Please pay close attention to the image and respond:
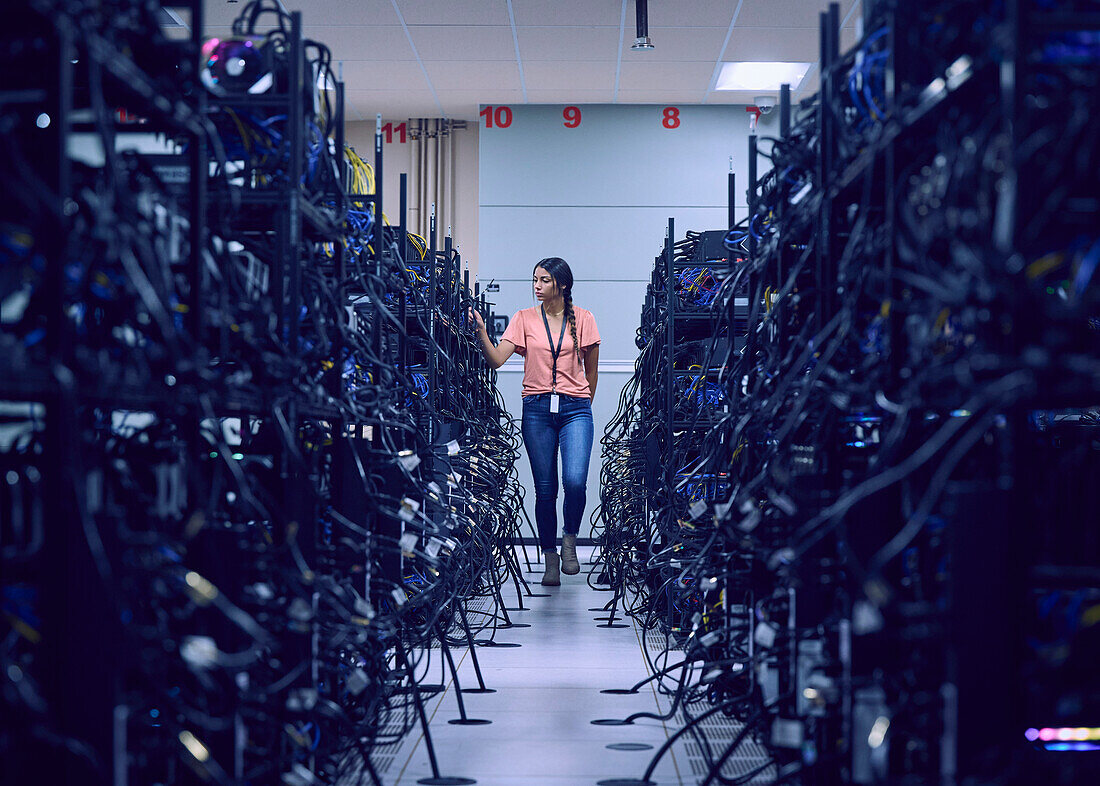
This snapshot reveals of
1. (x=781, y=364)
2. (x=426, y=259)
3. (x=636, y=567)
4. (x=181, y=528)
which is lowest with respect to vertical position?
(x=636, y=567)

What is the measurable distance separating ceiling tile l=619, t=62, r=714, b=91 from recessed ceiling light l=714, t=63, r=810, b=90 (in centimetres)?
12

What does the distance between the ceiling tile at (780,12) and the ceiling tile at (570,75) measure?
1050 millimetres

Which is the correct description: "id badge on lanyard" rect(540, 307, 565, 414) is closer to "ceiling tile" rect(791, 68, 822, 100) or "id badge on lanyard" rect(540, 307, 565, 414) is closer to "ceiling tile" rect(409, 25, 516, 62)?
"ceiling tile" rect(409, 25, 516, 62)

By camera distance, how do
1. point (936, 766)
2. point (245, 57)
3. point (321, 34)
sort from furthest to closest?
point (321, 34), point (245, 57), point (936, 766)

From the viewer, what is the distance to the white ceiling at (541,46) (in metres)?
5.70

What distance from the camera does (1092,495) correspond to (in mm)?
1577

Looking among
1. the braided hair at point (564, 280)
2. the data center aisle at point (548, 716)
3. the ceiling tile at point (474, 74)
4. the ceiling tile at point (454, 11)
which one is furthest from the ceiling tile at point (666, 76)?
the data center aisle at point (548, 716)

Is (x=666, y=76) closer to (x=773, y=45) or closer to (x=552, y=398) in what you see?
(x=773, y=45)

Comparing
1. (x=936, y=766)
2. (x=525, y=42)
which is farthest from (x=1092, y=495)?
(x=525, y=42)

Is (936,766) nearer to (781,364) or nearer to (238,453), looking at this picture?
(781,364)

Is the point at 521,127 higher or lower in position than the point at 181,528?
higher

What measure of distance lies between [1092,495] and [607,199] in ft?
20.2

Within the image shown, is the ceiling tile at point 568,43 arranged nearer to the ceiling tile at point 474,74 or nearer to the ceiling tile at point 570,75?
the ceiling tile at point 570,75

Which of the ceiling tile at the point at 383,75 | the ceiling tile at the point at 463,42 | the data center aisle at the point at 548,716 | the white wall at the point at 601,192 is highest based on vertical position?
the ceiling tile at the point at 463,42
